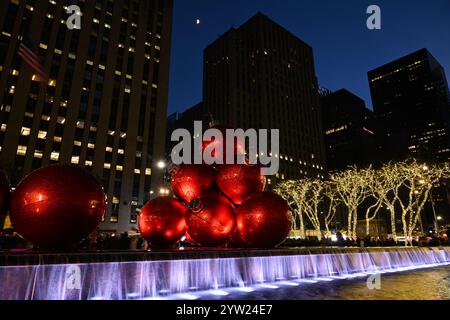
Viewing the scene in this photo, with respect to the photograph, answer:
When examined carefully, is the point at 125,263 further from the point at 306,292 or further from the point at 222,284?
the point at 306,292

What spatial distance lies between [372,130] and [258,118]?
66.6 meters

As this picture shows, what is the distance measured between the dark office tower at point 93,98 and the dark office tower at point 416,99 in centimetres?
9054

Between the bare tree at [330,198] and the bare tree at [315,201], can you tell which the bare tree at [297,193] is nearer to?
the bare tree at [315,201]

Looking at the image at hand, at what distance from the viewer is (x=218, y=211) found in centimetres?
742

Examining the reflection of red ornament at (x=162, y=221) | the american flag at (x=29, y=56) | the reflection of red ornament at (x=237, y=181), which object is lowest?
the reflection of red ornament at (x=162, y=221)

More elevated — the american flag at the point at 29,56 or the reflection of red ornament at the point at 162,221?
the american flag at the point at 29,56

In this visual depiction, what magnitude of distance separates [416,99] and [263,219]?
140178 mm

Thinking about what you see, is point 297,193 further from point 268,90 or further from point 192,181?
point 268,90

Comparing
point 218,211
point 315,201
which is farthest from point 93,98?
point 218,211

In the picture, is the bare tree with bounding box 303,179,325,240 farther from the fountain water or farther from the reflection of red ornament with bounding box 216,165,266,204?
the reflection of red ornament with bounding box 216,165,266,204

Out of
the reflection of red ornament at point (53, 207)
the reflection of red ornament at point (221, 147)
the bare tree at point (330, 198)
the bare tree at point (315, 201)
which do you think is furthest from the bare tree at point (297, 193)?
the reflection of red ornament at point (53, 207)

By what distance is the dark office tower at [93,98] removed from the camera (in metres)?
46.5

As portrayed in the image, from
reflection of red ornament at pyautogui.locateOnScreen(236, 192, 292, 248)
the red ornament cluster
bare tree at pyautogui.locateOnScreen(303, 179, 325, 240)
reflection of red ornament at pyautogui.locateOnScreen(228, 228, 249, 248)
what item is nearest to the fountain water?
reflection of red ornament at pyautogui.locateOnScreen(236, 192, 292, 248)

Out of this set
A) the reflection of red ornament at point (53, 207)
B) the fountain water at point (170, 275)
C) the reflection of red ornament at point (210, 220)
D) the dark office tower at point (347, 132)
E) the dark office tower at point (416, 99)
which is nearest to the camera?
the fountain water at point (170, 275)
